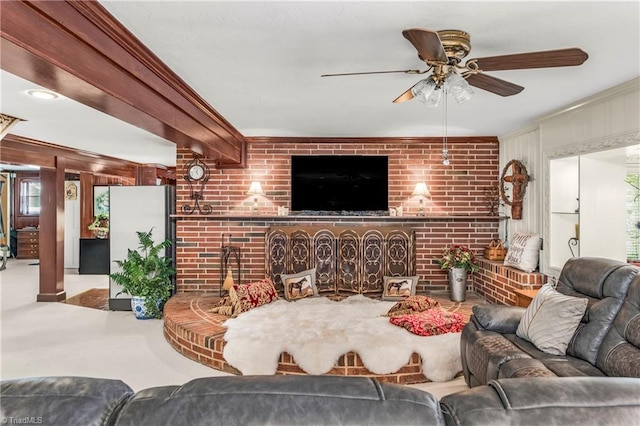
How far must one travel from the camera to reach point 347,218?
4828 millimetres

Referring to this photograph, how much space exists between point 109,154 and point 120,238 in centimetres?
213

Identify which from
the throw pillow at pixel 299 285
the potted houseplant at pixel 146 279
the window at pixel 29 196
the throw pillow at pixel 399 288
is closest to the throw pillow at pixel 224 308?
the throw pillow at pixel 299 285

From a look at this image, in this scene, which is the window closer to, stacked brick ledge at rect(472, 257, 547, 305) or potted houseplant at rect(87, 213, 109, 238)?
potted houseplant at rect(87, 213, 109, 238)

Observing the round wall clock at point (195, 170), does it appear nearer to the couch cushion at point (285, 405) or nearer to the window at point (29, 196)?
the couch cushion at point (285, 405)

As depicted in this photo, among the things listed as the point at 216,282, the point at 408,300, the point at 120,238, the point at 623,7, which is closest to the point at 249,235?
the point at 216,282

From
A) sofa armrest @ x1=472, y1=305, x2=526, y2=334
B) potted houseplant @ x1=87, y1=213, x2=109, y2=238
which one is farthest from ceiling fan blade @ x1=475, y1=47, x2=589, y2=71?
potted houseplant @ x1=87, y1=213, x2=109, y2=238

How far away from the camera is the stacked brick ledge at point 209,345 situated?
2.95m

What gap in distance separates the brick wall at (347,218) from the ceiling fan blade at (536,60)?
2933mm

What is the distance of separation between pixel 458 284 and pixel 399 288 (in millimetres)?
715

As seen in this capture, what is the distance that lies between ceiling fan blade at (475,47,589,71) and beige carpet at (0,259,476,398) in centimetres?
224

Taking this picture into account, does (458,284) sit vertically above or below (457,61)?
below

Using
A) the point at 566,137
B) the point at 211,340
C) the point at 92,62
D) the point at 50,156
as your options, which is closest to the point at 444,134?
the point at 566,137

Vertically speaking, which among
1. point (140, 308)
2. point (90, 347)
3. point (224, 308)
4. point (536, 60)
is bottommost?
point (90, 347)

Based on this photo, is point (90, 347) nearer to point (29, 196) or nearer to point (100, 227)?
point (100, 227)
